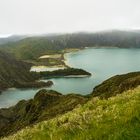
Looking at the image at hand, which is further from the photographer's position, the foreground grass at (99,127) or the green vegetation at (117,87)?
the green vegetation at (117,87)

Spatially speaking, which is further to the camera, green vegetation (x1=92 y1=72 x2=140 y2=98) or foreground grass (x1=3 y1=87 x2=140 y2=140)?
green vegetation (x1=92 y1=72 x2=140 y2=98)

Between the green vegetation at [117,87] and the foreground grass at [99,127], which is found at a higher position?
the foreground grass at [99,127]

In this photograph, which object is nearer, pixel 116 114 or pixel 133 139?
pixel 133 139

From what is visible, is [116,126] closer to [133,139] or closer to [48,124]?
[133,139]

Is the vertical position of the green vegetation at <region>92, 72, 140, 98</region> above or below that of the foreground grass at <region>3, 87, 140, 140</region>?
below

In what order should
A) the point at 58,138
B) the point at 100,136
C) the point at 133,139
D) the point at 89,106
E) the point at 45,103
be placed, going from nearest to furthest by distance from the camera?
the point at 133,139, the point at 100,136, the point at 58,138, the point at 89,106, the point at 45,103

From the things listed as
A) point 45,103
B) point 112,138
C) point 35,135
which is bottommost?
point 45,103

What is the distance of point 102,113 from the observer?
1393cm

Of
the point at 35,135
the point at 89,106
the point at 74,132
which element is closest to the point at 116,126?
the point at 74,132

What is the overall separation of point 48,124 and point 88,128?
311 centimetres

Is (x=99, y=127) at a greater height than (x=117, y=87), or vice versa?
(x=99, y=127)

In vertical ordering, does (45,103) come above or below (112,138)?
below

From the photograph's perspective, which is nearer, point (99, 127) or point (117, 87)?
point (99, 127)

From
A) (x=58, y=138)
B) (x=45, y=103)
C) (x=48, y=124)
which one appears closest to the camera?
(x=58, y=138)
